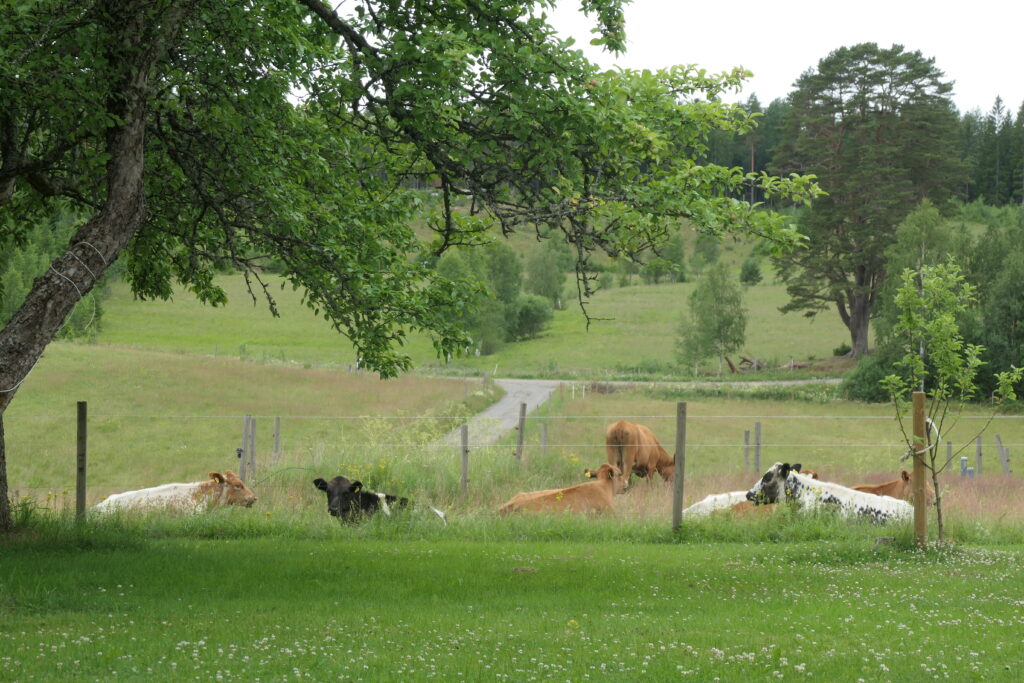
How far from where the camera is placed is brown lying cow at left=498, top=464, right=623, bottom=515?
15461mm

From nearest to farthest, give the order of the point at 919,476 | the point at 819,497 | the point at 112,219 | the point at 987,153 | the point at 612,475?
the point at 112,219
the point at 919,476
the point at 819,497
the point at 612,475
the point at 987,153

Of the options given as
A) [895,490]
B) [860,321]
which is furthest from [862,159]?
[895,490]

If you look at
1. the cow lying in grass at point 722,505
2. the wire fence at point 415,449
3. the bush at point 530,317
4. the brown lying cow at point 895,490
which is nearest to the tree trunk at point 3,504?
the wire fence at point 415,449

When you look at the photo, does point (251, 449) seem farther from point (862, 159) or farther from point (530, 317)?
point (530, 317)

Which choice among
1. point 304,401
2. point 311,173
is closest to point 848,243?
point 304,401

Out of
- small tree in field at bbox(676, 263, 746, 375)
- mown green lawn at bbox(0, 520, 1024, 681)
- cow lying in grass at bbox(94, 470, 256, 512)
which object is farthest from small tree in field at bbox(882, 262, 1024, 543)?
small tree in field at bbox(676, 263, 746, 375)

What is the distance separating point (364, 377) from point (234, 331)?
149ft

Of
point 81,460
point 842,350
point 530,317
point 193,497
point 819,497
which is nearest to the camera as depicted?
point 81,460

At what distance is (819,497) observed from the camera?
15.1 m

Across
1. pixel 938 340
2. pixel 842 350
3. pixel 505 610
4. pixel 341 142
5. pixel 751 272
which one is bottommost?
pixel 505 610

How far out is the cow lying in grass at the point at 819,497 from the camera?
14.8 m

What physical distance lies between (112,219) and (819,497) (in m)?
11.5

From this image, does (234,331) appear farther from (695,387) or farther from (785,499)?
(785,499)

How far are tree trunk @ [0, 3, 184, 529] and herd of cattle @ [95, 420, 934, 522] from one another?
643 centimetres
